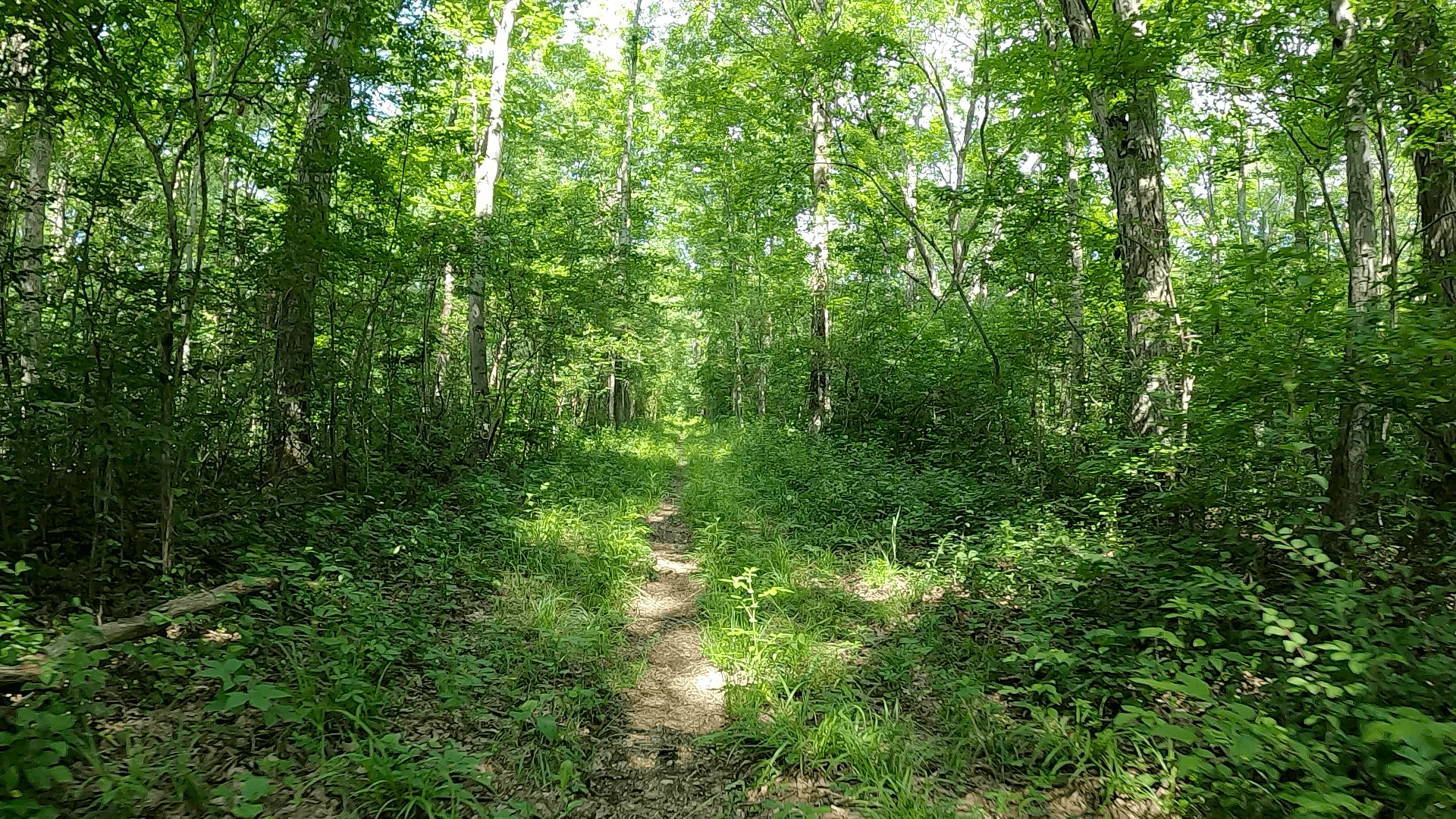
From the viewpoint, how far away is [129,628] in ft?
10.6

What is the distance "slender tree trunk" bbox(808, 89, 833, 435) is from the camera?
507 inches

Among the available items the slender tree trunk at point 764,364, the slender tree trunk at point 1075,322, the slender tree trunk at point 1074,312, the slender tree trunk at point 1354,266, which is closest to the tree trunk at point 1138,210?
the slender tree trunk at point 1074,312

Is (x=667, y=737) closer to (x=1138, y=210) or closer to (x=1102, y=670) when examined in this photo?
(x=1102, y=670)

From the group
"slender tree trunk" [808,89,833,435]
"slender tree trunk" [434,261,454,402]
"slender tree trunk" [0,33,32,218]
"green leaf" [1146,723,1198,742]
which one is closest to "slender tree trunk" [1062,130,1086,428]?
"slender tree trunk" [808,89,833,435]

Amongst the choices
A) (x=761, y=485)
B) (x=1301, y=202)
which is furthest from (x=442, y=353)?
(x=1301, y=202)

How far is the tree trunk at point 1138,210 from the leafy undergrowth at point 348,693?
5.24 m

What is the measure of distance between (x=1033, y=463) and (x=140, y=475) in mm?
8117

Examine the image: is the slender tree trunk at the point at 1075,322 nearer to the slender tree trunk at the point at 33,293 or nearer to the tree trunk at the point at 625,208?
the tree trunk at the point at 625,208

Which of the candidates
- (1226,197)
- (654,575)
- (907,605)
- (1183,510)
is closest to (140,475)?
(654,575)

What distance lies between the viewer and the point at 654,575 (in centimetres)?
615

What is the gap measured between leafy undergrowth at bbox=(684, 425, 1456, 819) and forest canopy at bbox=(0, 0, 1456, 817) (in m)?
0.03

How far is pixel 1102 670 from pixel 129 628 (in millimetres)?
5206

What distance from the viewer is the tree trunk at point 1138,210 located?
19.1 ft

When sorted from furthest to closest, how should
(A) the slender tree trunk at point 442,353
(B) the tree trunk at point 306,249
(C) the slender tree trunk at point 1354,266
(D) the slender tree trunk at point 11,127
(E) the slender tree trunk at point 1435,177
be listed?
(A) the slender tree trunk at point 442,353 → (B) the tree trunk at point 306,249 → (C) the slender tree trunk at point 1354,266 → (E) the slender tree trunk at point 1435,177 → (D) the slender tree trunk at point 11,127
